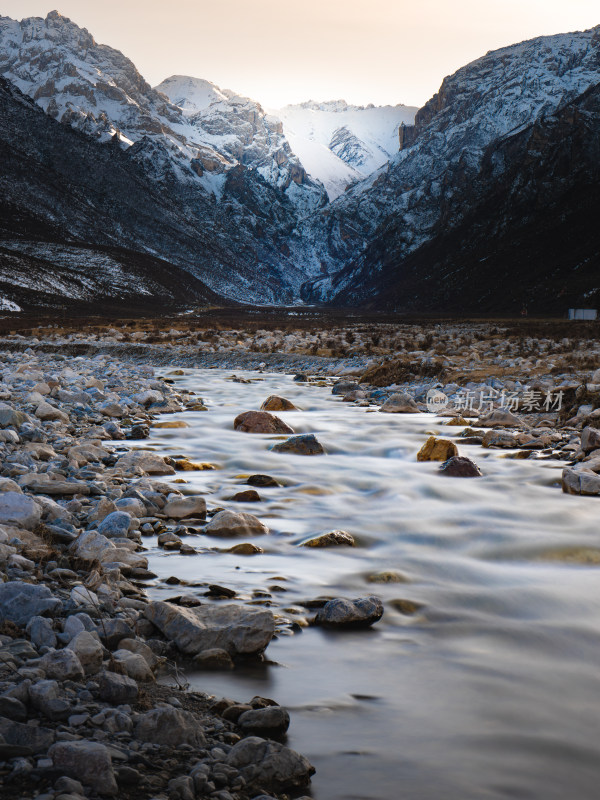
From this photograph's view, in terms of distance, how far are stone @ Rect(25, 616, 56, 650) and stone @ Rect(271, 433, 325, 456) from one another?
8395mm

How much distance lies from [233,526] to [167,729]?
391 cm

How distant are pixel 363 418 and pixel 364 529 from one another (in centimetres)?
853

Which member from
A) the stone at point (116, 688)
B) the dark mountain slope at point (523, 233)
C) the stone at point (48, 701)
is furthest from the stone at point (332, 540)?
the dark mountain slope at point (523, 233)

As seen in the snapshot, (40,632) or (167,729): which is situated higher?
(40,632)

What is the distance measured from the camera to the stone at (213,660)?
4406mm

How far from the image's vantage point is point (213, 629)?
4.63m

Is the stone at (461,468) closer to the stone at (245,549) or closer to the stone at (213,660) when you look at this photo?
the stone at (245,549)

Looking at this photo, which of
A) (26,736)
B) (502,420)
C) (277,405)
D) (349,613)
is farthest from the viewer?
(277,405)

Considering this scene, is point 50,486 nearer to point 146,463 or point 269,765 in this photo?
point 146,463

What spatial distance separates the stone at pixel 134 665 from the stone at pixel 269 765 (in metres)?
0.88

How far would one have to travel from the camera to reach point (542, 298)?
103562 mm

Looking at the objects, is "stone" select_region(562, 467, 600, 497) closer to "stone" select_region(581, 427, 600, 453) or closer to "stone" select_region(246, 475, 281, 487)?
"stone" select_region(581, 427, 600, 453)

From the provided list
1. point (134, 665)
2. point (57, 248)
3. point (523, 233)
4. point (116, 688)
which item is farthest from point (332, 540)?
point (57, 248)

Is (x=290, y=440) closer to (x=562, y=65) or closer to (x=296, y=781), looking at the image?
(x=296, y=781)
